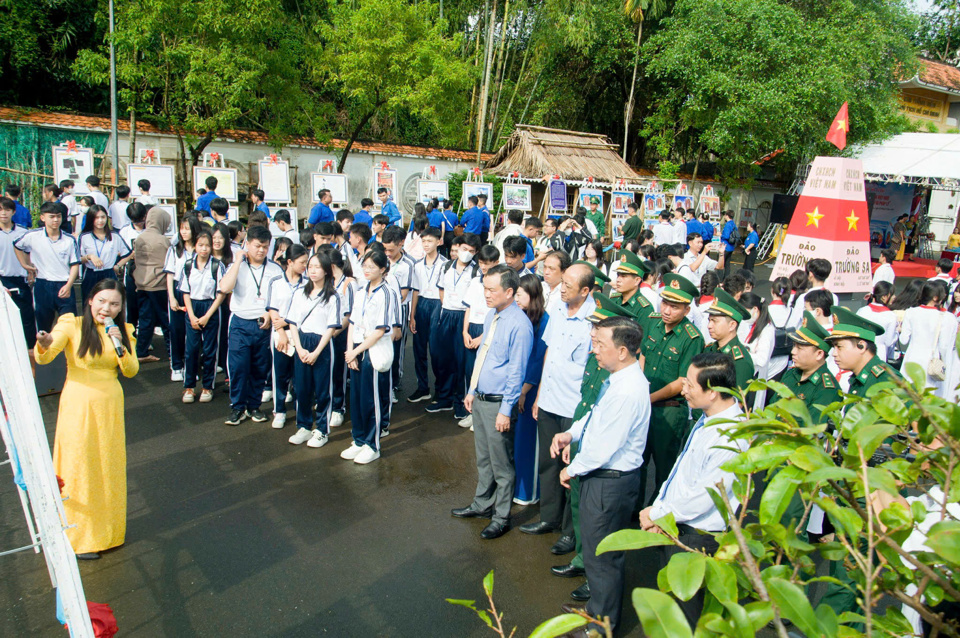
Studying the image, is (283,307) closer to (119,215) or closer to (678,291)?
(678,291)

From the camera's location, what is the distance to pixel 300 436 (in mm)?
5910

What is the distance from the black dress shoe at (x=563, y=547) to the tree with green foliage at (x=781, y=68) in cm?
1762

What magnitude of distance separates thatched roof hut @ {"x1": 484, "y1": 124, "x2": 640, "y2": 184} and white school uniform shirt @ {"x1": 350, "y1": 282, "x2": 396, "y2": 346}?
14185mm

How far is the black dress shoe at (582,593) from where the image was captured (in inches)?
152

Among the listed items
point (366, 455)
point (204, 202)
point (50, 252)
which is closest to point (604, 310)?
point (366, 455)

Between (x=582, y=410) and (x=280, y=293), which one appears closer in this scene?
(x=582, y=410)

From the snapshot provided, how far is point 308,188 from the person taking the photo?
59.4 feet

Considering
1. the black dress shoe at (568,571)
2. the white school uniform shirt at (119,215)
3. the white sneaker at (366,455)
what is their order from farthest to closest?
1. the white school uniform shirt at (119,215)
2. the white sneaker at (366,455)
3. the black dress shoe at (568,571)

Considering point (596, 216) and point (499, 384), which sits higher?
point (596, 216)

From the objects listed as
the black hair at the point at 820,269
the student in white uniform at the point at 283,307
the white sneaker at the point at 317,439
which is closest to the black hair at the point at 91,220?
the student in white uniform at the point at 283,307

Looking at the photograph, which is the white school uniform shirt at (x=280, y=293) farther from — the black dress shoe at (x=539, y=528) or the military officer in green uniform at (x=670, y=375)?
the military officer in green uniform at (x=670, y=375)

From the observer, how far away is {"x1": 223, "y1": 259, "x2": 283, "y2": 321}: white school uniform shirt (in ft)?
20.3

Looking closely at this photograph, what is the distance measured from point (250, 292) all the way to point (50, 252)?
2623 millimetres

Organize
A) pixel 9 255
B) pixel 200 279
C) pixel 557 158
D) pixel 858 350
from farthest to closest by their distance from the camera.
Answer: pixel 557 158 → pixel 9 255 → pixel 200 279 → pixel 858 350
